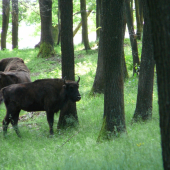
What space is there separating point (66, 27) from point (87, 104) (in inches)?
172

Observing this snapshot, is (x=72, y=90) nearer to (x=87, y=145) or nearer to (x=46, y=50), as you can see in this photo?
(x=87, y=145)

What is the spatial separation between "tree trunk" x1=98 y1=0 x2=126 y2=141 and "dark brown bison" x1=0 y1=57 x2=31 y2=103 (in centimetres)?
571

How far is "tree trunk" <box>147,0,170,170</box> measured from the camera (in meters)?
3.42

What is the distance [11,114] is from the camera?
393 inches

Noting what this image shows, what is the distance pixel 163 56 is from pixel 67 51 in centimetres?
624

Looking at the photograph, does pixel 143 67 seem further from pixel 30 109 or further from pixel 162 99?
pixel 162 99

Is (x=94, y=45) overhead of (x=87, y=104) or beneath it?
overhead

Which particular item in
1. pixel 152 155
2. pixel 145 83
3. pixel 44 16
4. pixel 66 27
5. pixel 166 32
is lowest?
pixel 152 155

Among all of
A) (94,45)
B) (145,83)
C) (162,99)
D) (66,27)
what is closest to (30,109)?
(66,27)

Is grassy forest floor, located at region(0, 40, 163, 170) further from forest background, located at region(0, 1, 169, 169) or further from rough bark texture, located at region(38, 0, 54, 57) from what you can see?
rough bark texture, located at region(38, 0, 54, 57)

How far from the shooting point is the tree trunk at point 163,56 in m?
3.42

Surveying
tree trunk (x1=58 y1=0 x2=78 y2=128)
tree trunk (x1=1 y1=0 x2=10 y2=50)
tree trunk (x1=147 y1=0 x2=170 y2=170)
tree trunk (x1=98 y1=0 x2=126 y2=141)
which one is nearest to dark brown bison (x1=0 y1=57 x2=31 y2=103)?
tree trunk (x1=58 y1=0 x2=78 y2=128)

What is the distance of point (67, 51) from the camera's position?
373 inches

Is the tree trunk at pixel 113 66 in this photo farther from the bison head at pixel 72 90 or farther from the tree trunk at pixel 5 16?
the tree trunk at pixel 5 16
